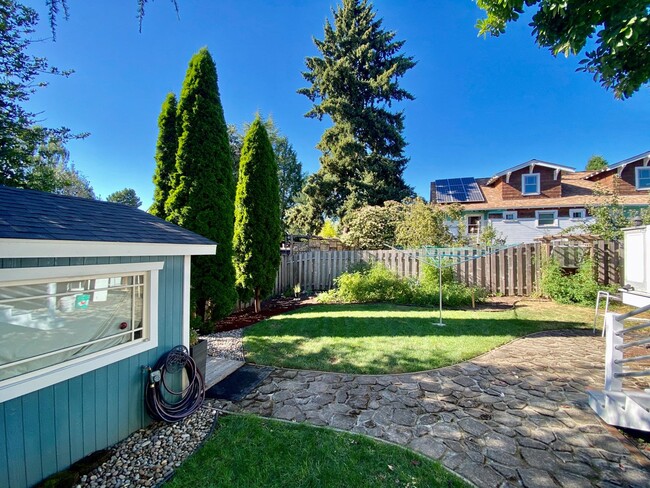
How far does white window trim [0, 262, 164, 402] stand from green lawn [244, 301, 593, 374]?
2.05 m

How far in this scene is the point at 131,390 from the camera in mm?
2814

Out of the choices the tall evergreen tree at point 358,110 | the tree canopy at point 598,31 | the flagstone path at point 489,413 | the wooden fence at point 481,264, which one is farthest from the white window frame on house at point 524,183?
the tree canopy at point 598,31

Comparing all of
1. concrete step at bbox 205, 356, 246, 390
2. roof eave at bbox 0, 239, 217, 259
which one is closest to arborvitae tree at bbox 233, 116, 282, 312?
concrete step at bbox 205, 356, 246, 390

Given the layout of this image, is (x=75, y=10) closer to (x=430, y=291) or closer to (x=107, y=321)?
(x=107, y=321)

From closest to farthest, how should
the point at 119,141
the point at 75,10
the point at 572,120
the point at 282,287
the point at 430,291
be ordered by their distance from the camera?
the point at 75,10 < the point at 430,291 < the point at 282,287 < the point at 572,120 < the point at 119,141

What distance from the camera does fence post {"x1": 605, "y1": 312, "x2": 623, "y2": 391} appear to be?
3.04 meters

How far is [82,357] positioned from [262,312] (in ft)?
18.5

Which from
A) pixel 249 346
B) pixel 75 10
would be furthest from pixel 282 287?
pixel 75 10

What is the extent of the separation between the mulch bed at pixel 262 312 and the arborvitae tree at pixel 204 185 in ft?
2.46

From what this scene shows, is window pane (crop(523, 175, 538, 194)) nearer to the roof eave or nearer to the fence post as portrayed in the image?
the fence post

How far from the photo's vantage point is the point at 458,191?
19.5 m

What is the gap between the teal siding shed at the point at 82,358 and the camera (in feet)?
6.42

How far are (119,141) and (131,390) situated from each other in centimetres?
1934

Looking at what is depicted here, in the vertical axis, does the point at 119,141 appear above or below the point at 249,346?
above
